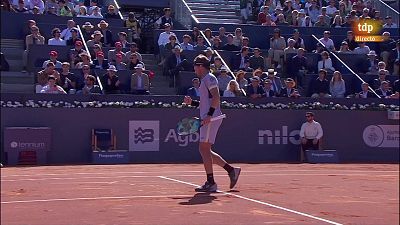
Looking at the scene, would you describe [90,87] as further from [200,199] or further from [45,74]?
[200,199]

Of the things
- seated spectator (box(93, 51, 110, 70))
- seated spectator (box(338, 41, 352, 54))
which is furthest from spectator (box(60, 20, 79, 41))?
seated spectator (box(338, 41, 352, 54))

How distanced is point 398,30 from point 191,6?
26.9 ft

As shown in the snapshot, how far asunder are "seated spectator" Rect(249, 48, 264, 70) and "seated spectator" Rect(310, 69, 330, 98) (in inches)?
72.8

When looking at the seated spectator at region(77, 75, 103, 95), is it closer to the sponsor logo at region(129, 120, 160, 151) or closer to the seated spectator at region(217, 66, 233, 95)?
the sponsor logo at region(129, 120, 160, 151)

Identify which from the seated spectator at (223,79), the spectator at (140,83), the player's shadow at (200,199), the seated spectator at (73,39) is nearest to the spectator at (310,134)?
the seated spectator at (223,79)

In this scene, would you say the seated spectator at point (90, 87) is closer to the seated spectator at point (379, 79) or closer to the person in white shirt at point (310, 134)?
the person in white shirt at point (310, 134)

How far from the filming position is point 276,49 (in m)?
24.4

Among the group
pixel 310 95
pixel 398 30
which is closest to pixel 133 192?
pixel 310 95

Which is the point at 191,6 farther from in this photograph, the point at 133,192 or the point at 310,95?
the point at 133,192

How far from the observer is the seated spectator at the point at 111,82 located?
2014 cm

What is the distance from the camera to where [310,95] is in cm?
2236

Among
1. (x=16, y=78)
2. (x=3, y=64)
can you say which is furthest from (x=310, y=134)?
(x=3, y=64)

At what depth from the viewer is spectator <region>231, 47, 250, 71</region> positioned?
2322 cm

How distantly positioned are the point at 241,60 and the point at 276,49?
1666 millimetres
